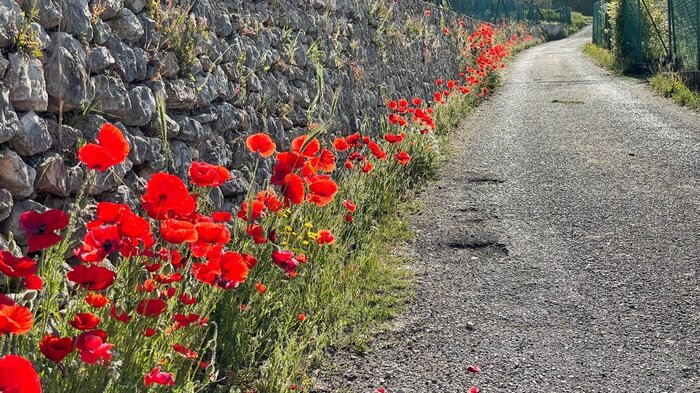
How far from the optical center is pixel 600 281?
14.4 feet

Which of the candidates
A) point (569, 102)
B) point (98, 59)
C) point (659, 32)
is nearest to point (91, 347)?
point (98, 59)

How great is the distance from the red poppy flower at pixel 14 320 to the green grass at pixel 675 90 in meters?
11.4

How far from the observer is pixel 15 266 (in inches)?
66.7

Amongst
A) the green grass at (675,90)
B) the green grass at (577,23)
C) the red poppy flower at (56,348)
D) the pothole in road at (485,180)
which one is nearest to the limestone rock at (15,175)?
the red poppy flower at (56,348)

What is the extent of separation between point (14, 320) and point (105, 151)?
65 centimetres

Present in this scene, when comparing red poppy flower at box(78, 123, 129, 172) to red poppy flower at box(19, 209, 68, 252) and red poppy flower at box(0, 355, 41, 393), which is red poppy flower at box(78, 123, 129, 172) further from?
red poppy flower at box(0, 355, 41, 393)

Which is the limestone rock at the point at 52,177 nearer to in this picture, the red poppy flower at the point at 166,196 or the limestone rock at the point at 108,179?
the limestone rock at the point at 108,179

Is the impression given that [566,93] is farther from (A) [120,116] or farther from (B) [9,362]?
(B) [9,362]

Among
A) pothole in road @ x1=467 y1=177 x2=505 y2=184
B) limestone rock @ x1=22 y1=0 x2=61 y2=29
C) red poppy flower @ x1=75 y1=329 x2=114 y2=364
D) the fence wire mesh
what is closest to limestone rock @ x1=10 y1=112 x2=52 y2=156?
Result: limestone rock @ x1=22 y1=0 x2=61 y2=29

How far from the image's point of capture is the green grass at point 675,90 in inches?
455

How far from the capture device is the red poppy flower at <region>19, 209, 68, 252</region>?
5.94 ft

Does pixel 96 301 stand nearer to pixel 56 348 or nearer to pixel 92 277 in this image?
pixel 92 277

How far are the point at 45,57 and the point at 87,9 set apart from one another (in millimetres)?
367

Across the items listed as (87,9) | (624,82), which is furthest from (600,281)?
(624,82)
